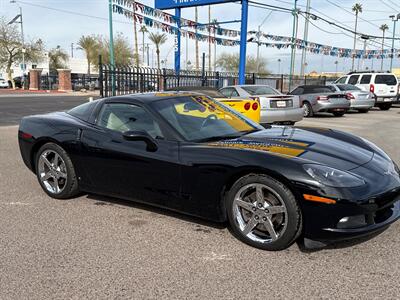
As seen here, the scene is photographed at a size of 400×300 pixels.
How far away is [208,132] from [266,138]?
611 millimetres

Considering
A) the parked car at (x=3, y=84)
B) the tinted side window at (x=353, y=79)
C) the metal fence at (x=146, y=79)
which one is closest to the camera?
the metal fence at (x=146, y=79)

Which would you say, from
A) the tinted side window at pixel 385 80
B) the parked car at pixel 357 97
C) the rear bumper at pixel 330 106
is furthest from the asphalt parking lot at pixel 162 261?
the tinted side window at pixel 385 80

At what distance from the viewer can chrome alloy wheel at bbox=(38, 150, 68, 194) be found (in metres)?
4.79

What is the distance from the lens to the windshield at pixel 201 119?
404 cm

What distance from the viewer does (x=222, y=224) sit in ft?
13.0

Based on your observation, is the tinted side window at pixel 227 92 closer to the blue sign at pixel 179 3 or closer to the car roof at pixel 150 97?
the blue sign at pixel 179 3

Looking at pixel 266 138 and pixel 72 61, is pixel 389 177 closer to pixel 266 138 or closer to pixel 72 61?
pixel 266 138

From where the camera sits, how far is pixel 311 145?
3.71 metres

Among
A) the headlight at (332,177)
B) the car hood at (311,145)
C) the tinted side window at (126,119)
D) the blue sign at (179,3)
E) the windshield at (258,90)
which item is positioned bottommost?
the headlight at (332,177)

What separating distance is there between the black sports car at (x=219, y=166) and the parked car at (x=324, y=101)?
11351 mm

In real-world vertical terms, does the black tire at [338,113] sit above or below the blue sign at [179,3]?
below

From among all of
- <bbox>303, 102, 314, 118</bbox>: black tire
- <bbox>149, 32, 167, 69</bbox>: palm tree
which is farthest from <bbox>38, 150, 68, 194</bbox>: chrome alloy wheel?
<bbox>149, 32, 167, 69</bbox>: palm tree

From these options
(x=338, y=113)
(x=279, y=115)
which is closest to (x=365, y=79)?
(x=338, y=113)

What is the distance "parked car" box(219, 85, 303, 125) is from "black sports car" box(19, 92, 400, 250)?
5.73 metres
